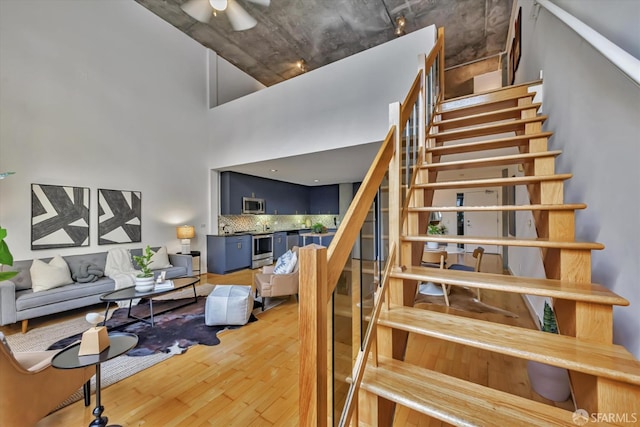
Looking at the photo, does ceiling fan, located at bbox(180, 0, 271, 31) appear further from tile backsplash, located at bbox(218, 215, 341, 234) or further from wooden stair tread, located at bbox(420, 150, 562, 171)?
tile backsplash, located at bbox(218, 215, 341, 234)

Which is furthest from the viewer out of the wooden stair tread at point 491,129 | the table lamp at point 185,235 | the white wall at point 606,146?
the table lamp at point 185,235

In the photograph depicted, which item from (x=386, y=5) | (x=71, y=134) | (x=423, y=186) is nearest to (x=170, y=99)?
(x=71, y=134)

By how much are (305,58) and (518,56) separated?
4.29 meters

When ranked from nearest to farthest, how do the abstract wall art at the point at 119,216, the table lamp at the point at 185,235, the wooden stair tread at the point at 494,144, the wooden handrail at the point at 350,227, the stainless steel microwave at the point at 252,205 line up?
1. the wooden handrail at the point at 350,227
2. the wooden stair tread at the point at 494,144
3. the abstract wall art at the point at 119,216
4. the table lamp at the point at 185,235
5. the stainless steel microwave at the point at 252,205

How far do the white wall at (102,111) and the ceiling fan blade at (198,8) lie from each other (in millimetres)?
2025

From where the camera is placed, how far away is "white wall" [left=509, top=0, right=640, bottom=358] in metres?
1.16

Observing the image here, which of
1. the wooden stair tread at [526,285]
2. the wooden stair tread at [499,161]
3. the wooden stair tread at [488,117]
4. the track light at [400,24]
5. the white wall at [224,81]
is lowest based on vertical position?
the wooden stair tread at [526,285]

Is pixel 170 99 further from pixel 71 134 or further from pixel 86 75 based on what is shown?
pixel 71 134

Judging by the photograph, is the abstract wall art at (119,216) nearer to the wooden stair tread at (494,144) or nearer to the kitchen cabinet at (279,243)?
the kitchen cabinet at (279,243)

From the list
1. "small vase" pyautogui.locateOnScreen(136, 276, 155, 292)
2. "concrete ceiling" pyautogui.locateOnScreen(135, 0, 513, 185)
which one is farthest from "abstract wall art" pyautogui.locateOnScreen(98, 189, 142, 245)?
"concrete ceiling" pyautogui.locateOnScreen(135, 0, 513, 185)

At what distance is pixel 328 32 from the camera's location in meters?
5.37

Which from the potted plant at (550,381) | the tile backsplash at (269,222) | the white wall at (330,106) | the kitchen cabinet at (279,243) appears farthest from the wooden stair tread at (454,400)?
the kitchen cabinet at (279,243)

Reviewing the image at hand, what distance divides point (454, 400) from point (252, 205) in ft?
20.9

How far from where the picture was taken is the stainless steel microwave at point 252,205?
6.69 meters
